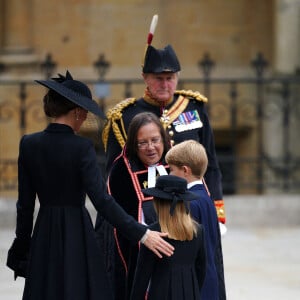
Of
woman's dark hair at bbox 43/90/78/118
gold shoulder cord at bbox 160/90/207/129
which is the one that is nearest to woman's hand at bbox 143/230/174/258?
woman's dark hair at bbox 43/90/78/118

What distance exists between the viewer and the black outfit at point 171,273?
211 inches

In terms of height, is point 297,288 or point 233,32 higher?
point 233,32

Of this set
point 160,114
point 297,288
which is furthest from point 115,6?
point 160,114

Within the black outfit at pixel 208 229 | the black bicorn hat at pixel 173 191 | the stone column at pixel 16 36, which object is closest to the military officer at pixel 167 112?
the black outfit at pixel 208 229

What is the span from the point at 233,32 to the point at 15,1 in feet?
8.17

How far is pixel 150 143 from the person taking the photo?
241 inches

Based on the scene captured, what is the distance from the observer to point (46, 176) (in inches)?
217

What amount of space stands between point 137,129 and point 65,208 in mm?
777

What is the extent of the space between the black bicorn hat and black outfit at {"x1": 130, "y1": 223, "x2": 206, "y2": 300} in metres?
0.18

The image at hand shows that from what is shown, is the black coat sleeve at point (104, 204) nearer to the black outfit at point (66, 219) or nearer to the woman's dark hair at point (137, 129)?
the black outfit at point (66, 219)

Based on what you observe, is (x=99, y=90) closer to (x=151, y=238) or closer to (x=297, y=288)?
→ (x=297, y=288)

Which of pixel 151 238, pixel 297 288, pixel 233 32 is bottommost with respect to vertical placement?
pixel 297 288

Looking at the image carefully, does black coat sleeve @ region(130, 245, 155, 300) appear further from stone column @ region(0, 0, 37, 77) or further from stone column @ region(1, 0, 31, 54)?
stone column @ region(1, 0, 31, 54)

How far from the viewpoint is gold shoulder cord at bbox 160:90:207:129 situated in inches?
260
